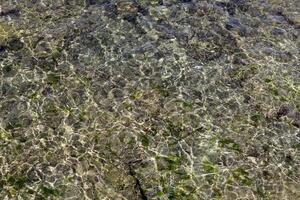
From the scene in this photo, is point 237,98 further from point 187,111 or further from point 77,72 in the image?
point 77,72

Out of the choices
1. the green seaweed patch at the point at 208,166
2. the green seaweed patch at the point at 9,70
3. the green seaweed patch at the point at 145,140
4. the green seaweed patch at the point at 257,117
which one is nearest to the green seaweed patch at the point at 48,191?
the green seaweed patch at the point at 145,140

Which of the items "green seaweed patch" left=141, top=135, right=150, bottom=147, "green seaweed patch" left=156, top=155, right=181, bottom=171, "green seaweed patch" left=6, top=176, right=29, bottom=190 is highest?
"green seaweed patch" left=141, top=135, right=150, bottom=147

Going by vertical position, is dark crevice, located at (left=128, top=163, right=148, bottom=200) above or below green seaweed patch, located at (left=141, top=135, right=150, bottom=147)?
below

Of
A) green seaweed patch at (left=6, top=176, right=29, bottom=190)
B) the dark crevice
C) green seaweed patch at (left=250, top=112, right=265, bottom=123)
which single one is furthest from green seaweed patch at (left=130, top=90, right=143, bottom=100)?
green seaweed patch at (left=6, top=176, right=29, bottom=190)

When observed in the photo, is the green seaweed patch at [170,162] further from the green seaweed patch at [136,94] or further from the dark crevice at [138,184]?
the green seaweed patch at [136,94]

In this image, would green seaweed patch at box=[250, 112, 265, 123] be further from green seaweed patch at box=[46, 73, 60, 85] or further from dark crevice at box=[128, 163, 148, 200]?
green seaweed patch at box=[46, 73, 60, 85]

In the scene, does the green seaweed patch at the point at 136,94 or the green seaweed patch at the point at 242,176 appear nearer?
the green seaweed patch at the point at 242,176

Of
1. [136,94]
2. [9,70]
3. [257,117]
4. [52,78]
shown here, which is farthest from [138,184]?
[9,70]
